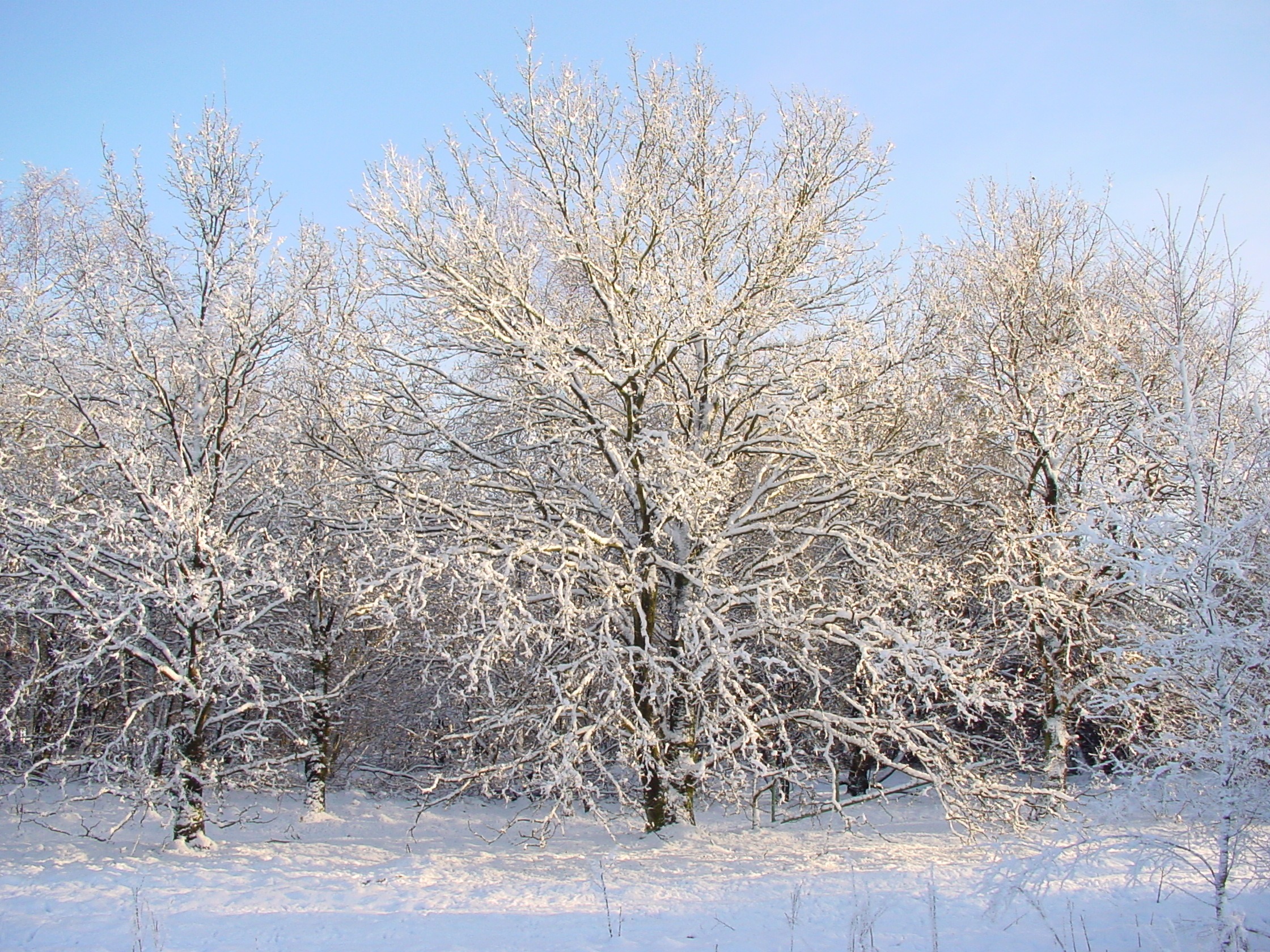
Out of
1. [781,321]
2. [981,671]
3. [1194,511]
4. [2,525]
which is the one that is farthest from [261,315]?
[1194,511]

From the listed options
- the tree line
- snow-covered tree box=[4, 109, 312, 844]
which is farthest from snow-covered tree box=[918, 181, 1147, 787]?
snow-covered tree box=[4, 109, 312, 844]

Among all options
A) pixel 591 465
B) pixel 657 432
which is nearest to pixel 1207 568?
pixel 657 432

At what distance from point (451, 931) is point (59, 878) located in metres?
4.53

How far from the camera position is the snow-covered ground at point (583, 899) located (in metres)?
6.03

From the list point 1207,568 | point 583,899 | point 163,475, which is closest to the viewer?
point 1207,568

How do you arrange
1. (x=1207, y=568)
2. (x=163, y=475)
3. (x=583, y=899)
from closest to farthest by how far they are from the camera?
(x=1207, y=568)
(x=583, y=899)
(x=163, y=475)

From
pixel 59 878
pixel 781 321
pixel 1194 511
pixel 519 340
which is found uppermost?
pixel 781 321

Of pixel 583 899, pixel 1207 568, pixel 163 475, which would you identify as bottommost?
pixel 583 899

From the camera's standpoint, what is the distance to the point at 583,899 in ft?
23.6

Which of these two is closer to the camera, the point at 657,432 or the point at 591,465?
the point at 657,432

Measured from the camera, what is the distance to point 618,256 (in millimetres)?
9617

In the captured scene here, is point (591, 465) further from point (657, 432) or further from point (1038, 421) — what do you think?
point (1038, 421)

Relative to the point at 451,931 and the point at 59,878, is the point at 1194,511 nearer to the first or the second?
the point at 451,931

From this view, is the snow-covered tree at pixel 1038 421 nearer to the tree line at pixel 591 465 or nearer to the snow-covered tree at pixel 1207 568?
the tree line at pixel 591 465
